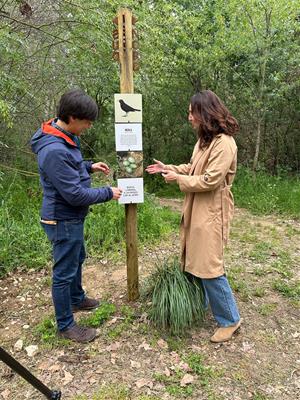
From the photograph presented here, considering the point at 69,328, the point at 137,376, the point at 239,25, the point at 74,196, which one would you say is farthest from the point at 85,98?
the point at 239,25

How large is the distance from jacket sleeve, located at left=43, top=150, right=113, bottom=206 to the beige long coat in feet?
2.30

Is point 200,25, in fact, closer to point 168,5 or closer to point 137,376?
point 168,5

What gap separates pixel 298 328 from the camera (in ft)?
10.1

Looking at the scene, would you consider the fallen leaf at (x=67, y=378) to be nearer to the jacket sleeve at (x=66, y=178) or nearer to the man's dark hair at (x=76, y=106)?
the jacket sleeve at (x=66, y=178)

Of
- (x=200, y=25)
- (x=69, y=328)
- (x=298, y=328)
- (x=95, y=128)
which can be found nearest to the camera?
(x=69, y=328)

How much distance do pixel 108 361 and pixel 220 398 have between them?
2.77 feet

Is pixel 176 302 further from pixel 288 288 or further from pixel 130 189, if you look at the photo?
pixel 288 288

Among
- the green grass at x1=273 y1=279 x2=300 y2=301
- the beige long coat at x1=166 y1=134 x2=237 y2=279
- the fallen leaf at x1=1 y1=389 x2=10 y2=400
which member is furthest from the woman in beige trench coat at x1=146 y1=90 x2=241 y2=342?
the fallen leaf at x1=1 y1=389 x2=10 y2=400

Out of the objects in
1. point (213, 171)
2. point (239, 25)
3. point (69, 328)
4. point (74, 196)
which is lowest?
point (69, 328)

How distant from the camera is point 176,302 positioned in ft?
9.44

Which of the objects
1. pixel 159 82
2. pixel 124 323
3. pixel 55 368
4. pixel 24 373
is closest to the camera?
pixel 24 373

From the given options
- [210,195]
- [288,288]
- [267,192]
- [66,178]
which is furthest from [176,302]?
[267,192]

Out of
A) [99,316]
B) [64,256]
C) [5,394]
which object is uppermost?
[64,256]

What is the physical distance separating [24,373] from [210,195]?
159 centimetres
